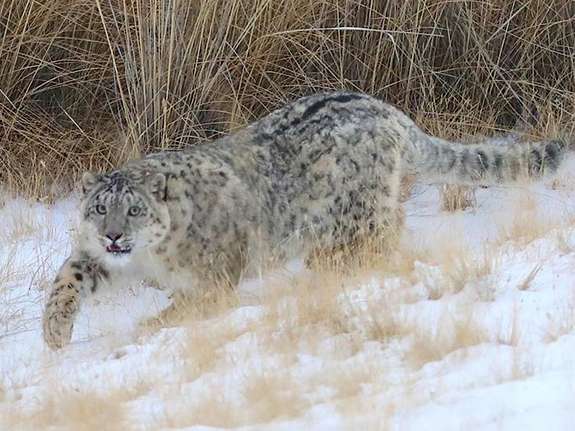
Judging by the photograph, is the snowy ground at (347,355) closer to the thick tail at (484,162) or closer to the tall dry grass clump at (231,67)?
the thick tail at (484,162)

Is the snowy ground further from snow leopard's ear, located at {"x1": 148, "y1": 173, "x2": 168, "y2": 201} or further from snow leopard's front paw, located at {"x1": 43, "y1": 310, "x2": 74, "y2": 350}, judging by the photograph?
snow leopard's ear, located at {"x1": 148, "y1": 173, "x2": 168, "y2": 201}

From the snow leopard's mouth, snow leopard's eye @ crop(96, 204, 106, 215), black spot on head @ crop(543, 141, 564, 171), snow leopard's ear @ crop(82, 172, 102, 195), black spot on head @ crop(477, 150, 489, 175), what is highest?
black spot on head @ crop(543, 141, 564, 171)

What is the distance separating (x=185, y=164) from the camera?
7.12 meters

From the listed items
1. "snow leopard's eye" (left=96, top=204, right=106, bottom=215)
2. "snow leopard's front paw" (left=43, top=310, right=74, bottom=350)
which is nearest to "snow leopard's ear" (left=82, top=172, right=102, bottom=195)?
"snow leopard's eye" (left=96, top=204, right=106, bottom=215)

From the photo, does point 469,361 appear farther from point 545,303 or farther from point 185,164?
point 185,164

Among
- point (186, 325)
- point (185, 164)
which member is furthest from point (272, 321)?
point (185, 164)

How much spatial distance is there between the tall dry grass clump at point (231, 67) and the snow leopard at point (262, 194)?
168 cm

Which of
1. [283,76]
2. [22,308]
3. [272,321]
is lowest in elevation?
[22,308]

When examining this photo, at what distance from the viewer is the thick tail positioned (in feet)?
25.4

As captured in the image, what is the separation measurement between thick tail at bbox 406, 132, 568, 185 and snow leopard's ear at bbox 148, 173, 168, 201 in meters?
1.69

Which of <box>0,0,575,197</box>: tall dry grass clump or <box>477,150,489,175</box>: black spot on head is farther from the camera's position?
<box>0,0,575,197</box>: tall dry grass clump

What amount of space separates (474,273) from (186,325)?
4.63 ft

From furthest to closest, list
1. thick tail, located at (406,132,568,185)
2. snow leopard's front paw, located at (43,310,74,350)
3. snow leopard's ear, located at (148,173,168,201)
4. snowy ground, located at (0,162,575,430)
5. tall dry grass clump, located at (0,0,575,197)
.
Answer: tall dry grass clump, located at (0,0,575,197), thick tail, located at (406,132,568,185), snow leopard's ear, located at (148,173,168,201), snow leopard's front paw, located at (43,310,74,350), snowy ground, located at (0,162,575,430)

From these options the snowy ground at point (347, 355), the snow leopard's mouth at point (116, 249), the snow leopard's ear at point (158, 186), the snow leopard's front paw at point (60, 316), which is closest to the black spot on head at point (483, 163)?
the snowy ground at point (347, 355)
